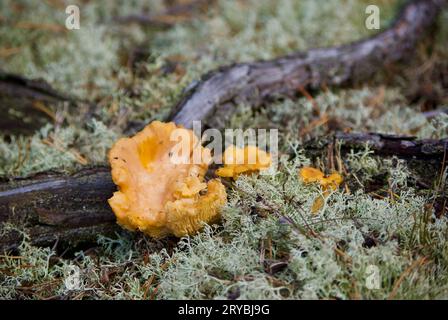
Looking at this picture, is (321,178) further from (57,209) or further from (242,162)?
(57,209)

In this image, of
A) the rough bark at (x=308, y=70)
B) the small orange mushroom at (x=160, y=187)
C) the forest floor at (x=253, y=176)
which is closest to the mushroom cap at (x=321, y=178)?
the forest floor at (x=253, y=176)

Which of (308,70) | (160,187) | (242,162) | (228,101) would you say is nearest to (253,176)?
(242,162)

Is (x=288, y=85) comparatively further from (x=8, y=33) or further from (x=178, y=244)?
(x=8, y=33)

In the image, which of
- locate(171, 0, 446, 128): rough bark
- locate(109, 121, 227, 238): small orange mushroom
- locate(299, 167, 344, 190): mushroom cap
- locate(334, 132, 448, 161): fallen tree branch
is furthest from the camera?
locate(171, 0, 446, 128): rough bark

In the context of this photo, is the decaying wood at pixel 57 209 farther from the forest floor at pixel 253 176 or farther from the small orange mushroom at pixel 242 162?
the small orange mushroom at pixel 242 162

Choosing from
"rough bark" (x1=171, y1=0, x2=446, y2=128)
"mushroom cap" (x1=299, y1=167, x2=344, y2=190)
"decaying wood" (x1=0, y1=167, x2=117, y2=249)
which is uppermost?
"rough bark" (x1=171, y1=0, x2=446, y2=128)

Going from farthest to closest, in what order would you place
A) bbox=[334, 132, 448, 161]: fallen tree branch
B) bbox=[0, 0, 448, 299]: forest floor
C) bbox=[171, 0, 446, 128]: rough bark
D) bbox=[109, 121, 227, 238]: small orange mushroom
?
1. bbox=[171, 0, 446, 128]: rough bark
2. bbox=[334, 132, 448, 161]: fallen tree branch
3. bbox=[109, 121, 227, 238]: small orange mushroom
4. bbox=[0, 0, 448, 299]: forest floor

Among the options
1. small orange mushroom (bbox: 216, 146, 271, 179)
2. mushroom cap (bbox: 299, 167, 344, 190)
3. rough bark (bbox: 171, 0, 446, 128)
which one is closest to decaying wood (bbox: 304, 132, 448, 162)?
mushroom cap (bbox: 299, 167, 344, 190)

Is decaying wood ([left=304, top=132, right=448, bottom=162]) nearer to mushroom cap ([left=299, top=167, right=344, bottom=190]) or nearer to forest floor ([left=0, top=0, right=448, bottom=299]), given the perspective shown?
forest floor ([left=0, top=0, right=448, bottom=299])
